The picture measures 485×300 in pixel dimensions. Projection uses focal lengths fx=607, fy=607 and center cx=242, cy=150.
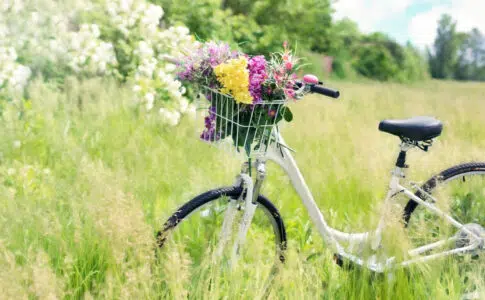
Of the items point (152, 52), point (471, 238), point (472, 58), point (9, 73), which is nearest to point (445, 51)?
point (472, 58)

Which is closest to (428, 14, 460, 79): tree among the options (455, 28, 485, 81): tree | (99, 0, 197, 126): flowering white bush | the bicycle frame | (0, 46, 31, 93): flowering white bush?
(455, 28, 485, 81): tree

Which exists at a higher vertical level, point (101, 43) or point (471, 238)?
point (101, 43)

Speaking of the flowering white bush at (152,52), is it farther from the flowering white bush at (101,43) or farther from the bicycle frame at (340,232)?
the bicycle frame at (340,232)

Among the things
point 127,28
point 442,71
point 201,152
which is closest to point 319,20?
point 442,71

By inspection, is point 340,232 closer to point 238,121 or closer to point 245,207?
point 245,207

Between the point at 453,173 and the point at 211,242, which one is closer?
the point at 211,242

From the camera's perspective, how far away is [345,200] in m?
4.43

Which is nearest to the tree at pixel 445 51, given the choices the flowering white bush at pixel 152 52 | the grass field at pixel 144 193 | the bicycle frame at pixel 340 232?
the grass field at pixel 144 193

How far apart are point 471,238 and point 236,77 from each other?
1.59 metres

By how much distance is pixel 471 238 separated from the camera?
313 centimetres

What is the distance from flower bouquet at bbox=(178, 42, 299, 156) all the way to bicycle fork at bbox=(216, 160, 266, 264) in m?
0.21

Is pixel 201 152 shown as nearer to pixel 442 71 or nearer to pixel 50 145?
pixel 50 145

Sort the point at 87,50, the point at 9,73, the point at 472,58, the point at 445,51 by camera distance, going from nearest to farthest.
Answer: the point at 9,73 < the point at 87,50 < the point at 472,58 < the point at 445,51

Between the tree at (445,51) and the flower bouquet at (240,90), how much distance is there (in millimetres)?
23417
